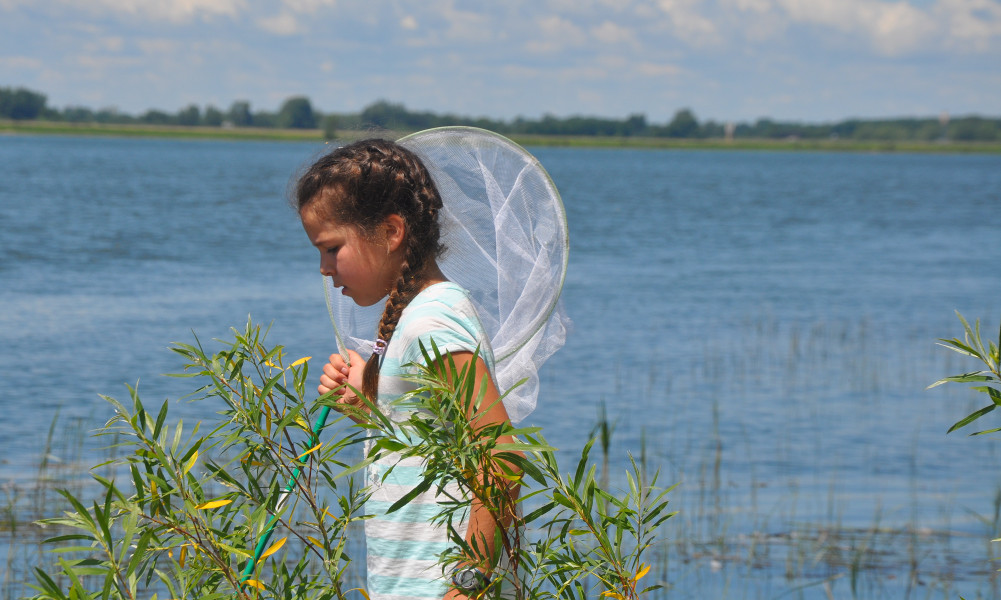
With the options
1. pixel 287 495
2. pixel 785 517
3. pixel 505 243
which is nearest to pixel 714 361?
pixel 785 517

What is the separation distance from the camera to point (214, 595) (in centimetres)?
156

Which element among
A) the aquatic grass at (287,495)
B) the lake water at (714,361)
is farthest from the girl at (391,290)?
the lake water at (714,361)

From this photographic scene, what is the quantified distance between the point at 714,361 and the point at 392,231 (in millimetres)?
11897

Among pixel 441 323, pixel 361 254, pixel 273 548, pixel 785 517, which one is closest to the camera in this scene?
pixel 273 548

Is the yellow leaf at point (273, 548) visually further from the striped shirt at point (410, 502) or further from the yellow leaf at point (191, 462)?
the striped shirt at point (410, 502)

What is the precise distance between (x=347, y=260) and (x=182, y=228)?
29.2 meters

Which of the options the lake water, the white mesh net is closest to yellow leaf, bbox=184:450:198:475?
the lake water

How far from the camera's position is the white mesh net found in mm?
2545

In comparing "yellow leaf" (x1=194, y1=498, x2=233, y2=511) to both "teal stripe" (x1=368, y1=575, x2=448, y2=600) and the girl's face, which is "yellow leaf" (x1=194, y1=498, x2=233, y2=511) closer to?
"teal stripe" (x1=368, y1=575, x2=448, y2=600)

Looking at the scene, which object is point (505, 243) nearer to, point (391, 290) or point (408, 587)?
point (391, 290)

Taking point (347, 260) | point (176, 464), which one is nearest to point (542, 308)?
point (347, 260)

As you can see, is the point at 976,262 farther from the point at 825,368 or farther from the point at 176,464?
the point at 176,464

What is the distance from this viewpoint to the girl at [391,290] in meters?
2.25

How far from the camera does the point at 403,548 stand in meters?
2.28
